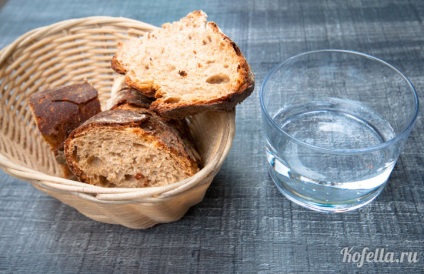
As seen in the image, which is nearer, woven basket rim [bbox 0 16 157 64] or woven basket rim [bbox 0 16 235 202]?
woven basket rim [bbox 0 16 235 202]

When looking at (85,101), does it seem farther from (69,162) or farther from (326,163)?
(326,163)

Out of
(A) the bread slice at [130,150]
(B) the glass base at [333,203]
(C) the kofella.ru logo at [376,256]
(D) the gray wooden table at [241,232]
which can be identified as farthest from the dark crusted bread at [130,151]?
(C) the kofella.ru logo at [376,256]

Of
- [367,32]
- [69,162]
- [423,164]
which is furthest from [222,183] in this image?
[367,32]

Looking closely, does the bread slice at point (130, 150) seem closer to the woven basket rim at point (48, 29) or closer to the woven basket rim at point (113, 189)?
the woven basket rim at point (113, 189)

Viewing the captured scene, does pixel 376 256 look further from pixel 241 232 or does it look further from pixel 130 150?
pixel 130 150

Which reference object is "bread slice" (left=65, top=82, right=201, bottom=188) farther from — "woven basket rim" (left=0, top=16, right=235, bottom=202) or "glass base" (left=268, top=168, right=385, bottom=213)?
"glass base" (left=268, top=168, right=385, bottom=213)

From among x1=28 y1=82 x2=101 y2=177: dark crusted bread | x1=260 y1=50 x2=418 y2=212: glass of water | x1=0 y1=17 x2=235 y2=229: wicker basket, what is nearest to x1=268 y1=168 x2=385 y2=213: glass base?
x1=260 y1=50 x2=418 y2=212: glass of water
